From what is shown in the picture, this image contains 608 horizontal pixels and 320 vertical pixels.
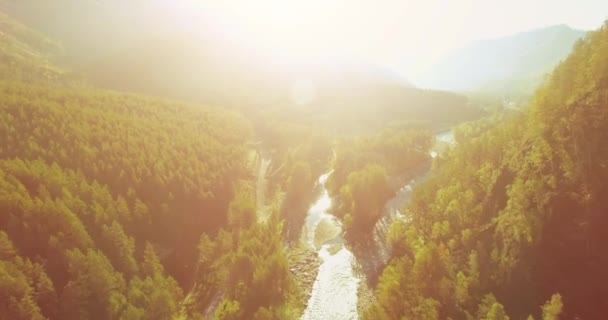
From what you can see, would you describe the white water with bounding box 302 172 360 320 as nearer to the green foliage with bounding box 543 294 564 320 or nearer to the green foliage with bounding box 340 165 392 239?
the green foliage with bounding box 340 165 392 239

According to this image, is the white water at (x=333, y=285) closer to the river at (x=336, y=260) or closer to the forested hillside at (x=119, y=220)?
the river at (x=336, y=260)

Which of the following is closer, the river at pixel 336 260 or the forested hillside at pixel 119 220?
the forested hillside at pixel 119 220

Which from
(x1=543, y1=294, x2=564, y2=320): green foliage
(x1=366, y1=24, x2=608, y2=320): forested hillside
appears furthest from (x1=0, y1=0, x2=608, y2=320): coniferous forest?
(x1=543, y1=294, x2=564, y2=320): green foliage

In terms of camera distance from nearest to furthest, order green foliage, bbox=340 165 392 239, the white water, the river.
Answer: the white water
the river
green foliage, bbox=340 165 392 239

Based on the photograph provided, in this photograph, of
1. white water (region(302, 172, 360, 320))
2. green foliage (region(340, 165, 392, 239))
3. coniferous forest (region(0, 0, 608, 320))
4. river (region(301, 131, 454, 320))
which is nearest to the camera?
coniferous forest (region(0, 0, 608, 320))

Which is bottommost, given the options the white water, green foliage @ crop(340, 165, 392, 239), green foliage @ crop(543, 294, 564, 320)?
green foliage @ crop(543, 294, 564, 320)

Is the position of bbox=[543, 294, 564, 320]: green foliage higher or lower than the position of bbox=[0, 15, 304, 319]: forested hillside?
lower

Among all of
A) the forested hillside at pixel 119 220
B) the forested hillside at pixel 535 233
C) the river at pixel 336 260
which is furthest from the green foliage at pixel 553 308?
the forested hillside at pixel 119 220
